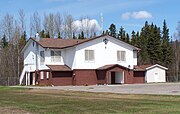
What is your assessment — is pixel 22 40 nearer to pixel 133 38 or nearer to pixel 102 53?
pixel 133 38

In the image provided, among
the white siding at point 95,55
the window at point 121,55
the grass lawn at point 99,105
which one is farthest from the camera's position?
the window at point 121,55

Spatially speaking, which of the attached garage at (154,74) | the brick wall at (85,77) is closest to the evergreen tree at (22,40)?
the brick wall at (85,77)

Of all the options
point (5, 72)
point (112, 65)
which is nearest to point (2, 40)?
point (5, 72)

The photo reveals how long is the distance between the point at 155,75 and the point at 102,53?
37.9 ft

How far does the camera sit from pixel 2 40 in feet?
300

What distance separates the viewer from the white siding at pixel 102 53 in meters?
57.0

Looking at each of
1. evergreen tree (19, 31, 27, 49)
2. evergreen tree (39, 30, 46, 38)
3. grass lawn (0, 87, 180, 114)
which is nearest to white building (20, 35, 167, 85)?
evergreen tree (19, 31, 27, 49)

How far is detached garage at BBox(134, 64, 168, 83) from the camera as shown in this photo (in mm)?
61741

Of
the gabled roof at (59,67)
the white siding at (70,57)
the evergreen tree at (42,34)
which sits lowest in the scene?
the gabled roof at (59,67)

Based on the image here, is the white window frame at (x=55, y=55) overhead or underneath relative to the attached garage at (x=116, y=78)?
overhead

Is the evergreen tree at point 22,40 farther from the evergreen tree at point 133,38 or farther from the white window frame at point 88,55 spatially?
the white window frame at point 88,55

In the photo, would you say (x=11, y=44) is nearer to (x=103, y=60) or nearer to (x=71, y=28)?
(x=71, y=28)

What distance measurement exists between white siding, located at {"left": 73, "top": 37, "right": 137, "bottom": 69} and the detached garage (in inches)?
75.4

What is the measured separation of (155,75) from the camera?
211 ft
